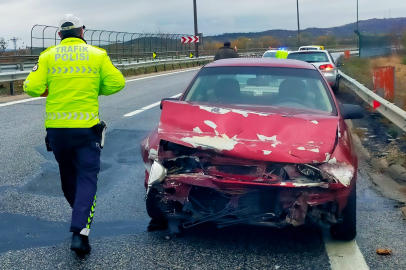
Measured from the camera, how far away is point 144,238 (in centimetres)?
443

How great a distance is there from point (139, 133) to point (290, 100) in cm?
494

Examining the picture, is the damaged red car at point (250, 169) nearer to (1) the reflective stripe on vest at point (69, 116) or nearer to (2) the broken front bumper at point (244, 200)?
(2) the broken front bumper at point (244, 200)

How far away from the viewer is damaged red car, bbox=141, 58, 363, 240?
153 inches

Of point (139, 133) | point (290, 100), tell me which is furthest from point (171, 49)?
point (290, 100)

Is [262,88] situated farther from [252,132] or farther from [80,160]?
[80,160]

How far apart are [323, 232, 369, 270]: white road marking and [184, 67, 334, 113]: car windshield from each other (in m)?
1.39

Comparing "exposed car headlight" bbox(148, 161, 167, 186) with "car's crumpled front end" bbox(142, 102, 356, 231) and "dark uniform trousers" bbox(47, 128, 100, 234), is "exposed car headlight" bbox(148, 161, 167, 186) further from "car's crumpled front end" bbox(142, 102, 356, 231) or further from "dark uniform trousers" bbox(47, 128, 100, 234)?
"dark uniform trousers" bbox(47, 128, 100, 234)

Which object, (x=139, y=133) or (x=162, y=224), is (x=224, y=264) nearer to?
(x=162, y=224)

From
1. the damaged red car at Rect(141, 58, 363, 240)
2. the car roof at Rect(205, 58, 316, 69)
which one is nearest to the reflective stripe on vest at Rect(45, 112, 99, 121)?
the damaged red car at Rect(141, 58, 363, 240)

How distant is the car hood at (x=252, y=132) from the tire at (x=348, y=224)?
463 millimetres

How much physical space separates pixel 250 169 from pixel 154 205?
100 centimetres

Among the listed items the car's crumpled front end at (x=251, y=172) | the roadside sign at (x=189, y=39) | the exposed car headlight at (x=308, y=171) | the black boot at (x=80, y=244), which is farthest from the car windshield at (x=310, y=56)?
the roadside sign at (x=189, y=39)

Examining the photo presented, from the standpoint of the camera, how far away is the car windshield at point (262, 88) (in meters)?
5.32

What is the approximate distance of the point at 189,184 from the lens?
3.99 metres
